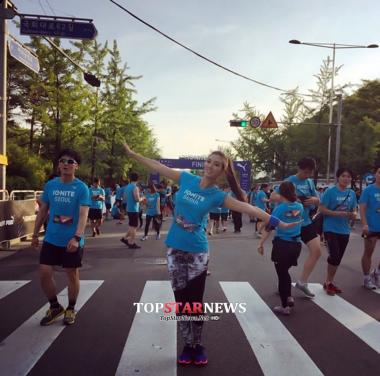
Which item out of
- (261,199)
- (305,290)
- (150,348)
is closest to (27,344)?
(150,348)

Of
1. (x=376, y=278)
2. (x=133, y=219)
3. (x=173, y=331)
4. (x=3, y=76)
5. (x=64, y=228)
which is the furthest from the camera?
(x=133, y=219)

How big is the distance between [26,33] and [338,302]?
30.3ft

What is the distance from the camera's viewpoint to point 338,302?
5.95 meters

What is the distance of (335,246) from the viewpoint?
645 cm

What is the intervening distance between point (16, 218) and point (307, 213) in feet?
23.6

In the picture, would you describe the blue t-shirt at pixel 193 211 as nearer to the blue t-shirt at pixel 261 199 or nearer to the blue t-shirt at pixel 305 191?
the blue t-shirt at pixel 305 191

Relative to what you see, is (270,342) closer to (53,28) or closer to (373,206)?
(373,206)

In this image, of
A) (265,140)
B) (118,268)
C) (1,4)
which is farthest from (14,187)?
(265,140)

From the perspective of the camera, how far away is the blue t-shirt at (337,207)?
6504 millimetres

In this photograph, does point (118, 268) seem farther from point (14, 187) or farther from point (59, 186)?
point (14, 187)

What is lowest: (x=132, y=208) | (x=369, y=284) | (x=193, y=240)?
(x=369, y=284)

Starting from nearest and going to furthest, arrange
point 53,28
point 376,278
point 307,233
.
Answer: point 307,233 < point 376,278 < point 53,28

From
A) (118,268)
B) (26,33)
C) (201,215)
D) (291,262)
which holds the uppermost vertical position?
(26,33)

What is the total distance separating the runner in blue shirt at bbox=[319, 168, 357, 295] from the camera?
21.1 ft
